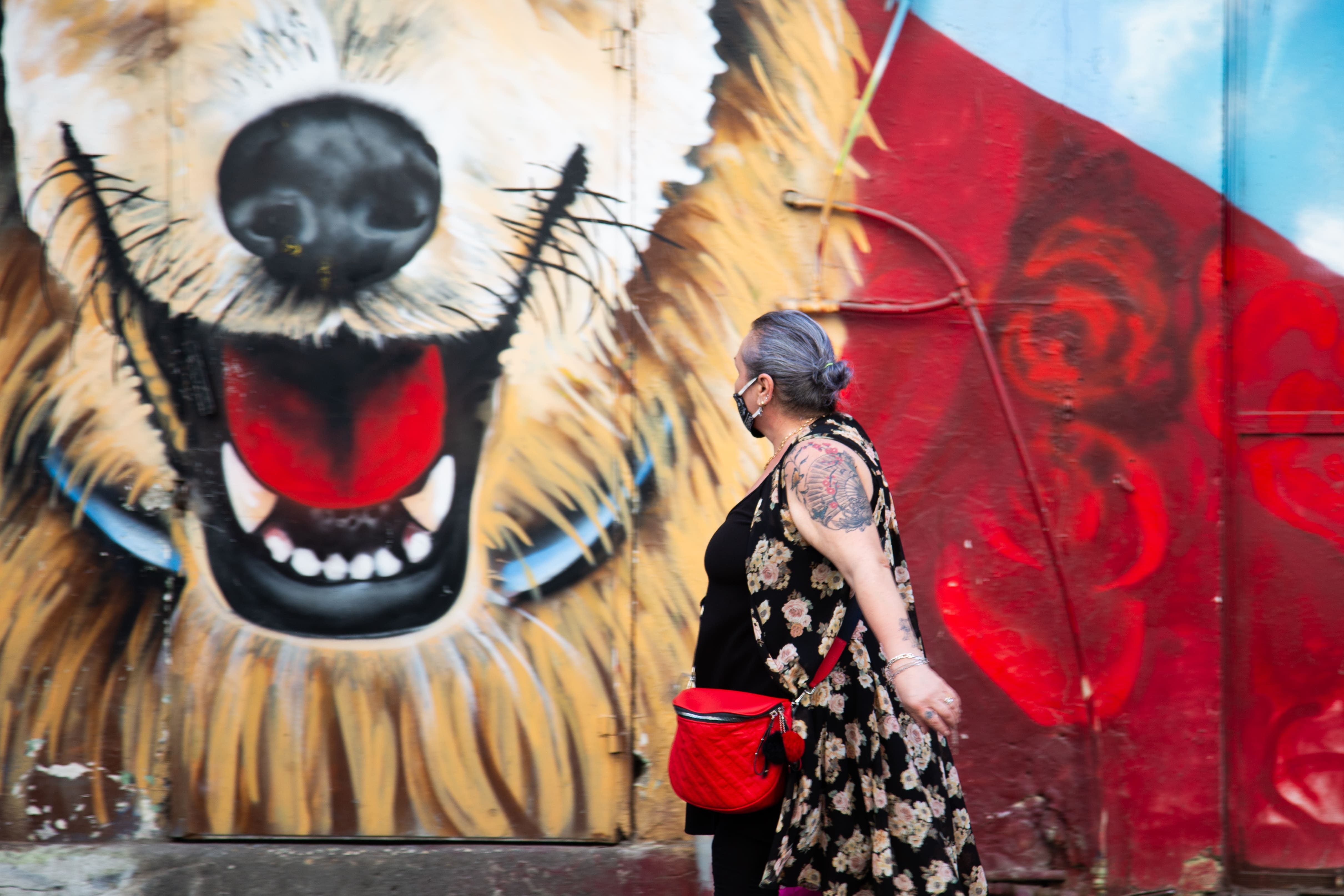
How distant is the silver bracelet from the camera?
213 cm

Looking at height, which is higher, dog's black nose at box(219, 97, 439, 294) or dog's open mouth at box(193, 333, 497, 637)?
dog's black nose at box(219, 97, 439, 294)

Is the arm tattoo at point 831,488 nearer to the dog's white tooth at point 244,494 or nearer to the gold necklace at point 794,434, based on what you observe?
the gold necklace at point 794,434

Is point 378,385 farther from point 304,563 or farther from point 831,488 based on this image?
point 831,488

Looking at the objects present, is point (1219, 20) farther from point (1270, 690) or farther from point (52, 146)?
point (52, 146)

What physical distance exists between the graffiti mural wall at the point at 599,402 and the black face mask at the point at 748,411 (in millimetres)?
1076

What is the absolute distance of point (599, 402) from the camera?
3629mm

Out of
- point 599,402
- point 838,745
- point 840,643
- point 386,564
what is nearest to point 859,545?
point 840,643

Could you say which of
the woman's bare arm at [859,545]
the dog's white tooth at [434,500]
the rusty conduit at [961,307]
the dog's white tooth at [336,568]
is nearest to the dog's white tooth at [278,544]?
the dog's white tooth at [336,568]

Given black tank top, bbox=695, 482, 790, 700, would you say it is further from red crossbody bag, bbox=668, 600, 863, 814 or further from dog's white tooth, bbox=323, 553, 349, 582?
dog's white tooth, bbox=323, 553, 349, 582

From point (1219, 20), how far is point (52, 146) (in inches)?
158

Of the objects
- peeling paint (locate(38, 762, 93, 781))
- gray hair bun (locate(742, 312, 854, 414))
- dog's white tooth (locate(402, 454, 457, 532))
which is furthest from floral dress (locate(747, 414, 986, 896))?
peeling paint (locate(38, 762, 93, 781))

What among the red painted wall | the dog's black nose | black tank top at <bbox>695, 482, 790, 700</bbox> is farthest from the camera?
the dog's black nose

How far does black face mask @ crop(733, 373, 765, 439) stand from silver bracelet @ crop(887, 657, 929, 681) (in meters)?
0.63

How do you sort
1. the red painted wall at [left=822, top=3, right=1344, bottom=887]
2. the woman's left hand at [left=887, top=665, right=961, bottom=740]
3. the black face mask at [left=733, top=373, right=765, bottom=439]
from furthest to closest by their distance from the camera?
the red painted wall at [left=822, top=3, right=1344, bottom=887] < the black face mask at [left=733, top=373, right=765, bottom=439] < the woman's left hand at [left=887, top=665, right=961, bottom=740]
